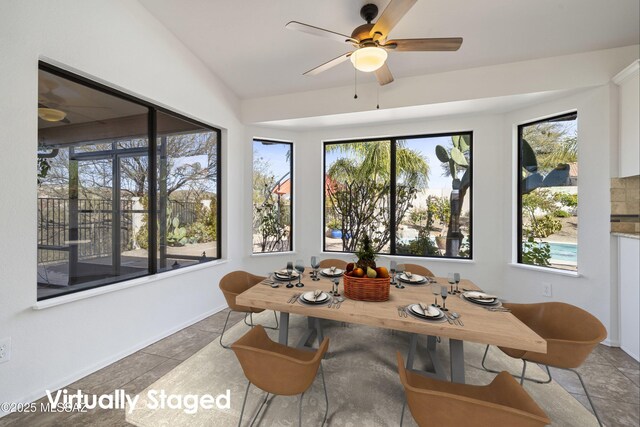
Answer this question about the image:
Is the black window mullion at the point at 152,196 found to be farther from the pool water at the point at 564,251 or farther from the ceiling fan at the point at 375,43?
the pool water at the point at 564,251

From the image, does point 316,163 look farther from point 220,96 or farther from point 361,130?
point 220,96

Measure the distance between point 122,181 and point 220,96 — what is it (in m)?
1.70

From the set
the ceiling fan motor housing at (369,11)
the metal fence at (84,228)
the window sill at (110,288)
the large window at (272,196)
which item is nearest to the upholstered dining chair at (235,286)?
the window sill at (110,288)

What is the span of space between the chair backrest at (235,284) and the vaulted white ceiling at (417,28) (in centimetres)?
241

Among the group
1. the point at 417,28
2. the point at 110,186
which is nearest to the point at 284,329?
the point at 110,186

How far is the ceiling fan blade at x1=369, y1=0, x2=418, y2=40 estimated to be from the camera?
1.59 metres

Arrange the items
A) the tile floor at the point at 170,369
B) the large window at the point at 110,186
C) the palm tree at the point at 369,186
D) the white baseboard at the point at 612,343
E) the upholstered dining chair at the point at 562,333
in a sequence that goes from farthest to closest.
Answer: the palm tree at the point at 369,186, the white baseboard at the point at 612,343, the large window at the point at 110,186, the tile floor at the point at 170,369, the upholstered dining chair at the point at 562,333

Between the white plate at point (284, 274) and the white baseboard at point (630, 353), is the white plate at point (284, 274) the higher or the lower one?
the higher one

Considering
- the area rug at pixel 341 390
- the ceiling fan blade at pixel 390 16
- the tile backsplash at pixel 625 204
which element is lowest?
the area rug at pixel 341 390

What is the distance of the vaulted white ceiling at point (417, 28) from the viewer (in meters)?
2.27

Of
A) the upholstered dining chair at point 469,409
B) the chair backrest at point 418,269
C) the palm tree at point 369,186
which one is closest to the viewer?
the upholstered dining chair at point 469,409

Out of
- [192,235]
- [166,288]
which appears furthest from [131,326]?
[192,235]

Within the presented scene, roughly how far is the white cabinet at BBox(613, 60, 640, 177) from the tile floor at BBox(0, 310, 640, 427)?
5.70 feet

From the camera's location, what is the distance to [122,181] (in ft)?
8.30
